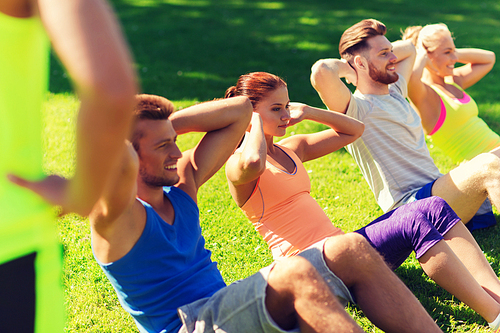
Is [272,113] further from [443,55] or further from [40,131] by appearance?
[443,55]

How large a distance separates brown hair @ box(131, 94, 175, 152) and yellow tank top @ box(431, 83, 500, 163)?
3.44 meters

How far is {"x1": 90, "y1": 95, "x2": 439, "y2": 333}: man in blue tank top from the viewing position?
2.03m

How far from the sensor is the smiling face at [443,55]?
4.95m

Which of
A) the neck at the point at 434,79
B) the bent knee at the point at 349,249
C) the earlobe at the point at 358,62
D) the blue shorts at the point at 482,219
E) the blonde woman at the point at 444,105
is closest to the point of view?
the bent knee at the point at 349,249

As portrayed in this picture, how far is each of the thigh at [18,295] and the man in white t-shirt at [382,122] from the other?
2.97 meters

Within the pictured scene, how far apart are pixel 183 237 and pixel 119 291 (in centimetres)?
39

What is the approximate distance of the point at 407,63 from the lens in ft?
15.0

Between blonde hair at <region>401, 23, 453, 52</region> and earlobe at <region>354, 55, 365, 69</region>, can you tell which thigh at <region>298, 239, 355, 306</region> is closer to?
earlobe at <region>354, 55, 365, 69</region>

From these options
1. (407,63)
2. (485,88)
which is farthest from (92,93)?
(485,88)

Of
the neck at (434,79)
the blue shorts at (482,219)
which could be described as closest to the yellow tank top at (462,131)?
the neck at (434,79)

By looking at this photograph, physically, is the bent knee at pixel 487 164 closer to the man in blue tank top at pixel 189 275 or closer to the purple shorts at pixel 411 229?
the purple shorts at pixel 411 229

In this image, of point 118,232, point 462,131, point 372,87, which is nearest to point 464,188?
point 372,87

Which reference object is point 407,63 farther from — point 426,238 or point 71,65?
point 71,65

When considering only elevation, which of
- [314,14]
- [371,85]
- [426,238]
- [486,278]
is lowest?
[314,14]
